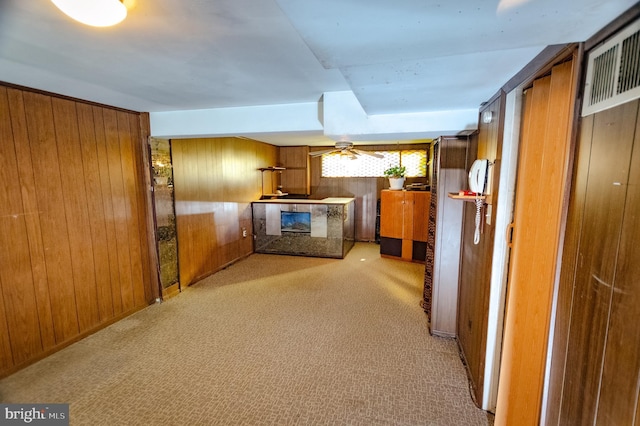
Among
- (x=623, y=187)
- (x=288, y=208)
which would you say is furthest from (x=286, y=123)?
(x=288, y=208)

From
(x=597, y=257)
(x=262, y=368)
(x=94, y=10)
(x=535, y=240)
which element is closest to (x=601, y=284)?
(x=597, y=257)

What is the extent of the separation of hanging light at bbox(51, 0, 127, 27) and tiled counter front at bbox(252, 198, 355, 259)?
162 inches

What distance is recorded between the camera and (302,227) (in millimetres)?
5211

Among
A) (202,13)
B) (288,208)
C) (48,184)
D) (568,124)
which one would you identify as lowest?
(288,208)

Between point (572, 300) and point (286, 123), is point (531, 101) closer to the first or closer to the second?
point (572, 300)

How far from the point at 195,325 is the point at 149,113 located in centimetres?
230

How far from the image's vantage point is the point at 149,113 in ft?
10.0

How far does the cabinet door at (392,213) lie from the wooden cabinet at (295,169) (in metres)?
2.08

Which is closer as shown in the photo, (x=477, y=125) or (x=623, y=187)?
(x=623, y=187)

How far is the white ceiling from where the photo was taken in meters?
0.81

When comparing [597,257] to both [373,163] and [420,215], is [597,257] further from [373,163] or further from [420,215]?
[373,163]

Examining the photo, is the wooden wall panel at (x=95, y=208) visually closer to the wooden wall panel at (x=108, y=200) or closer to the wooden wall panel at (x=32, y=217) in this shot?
the wooden wall panel at (x=108, y=200)

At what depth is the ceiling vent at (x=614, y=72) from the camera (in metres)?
0.75

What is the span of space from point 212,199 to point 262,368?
280cm
